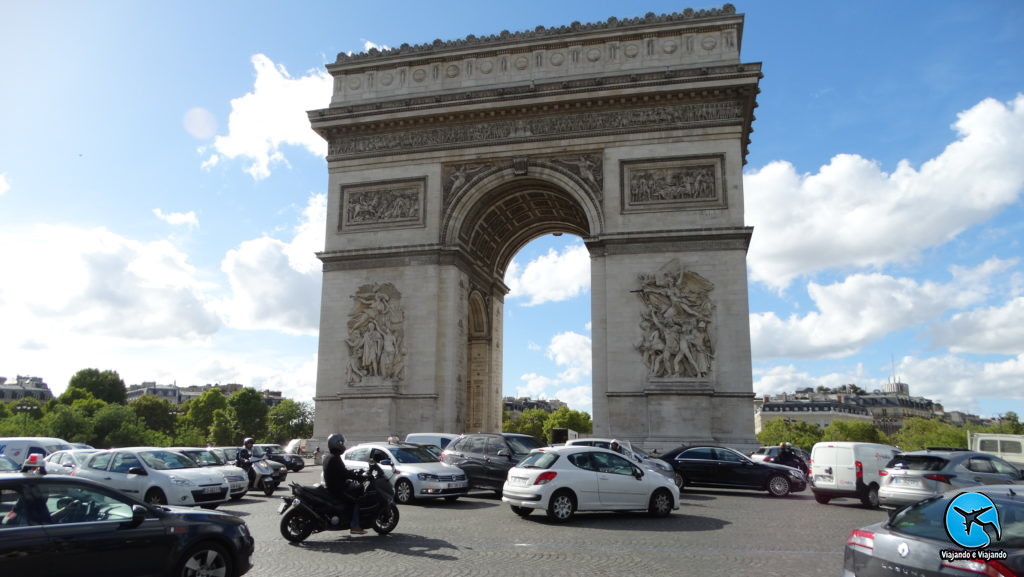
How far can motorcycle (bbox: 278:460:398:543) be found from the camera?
10.6 metres

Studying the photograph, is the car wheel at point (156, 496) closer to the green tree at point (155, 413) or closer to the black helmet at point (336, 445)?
the black helmet at point (336, 445)

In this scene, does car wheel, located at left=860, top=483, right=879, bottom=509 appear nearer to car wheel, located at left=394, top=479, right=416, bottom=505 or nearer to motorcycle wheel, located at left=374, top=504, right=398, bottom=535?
car wheel, located at left=394, top=479, right=416, bottom=505

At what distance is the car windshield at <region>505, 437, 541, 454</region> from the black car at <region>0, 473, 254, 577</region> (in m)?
11.0

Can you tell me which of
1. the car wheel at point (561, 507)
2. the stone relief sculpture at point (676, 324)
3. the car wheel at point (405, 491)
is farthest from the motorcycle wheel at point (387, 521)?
Answer: the stone relief sculpture at point (676, 324)

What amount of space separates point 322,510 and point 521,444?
8.50 meters

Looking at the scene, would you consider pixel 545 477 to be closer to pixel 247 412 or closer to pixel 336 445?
pixel 336 445

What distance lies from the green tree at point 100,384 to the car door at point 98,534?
8522cm

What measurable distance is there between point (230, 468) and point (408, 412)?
11269 mm

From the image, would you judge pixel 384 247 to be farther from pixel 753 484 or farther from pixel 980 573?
pixel 980 573

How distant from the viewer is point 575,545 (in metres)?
10.4

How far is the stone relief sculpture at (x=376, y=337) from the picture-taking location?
28.4 m

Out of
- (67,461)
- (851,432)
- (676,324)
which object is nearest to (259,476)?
(67,461)

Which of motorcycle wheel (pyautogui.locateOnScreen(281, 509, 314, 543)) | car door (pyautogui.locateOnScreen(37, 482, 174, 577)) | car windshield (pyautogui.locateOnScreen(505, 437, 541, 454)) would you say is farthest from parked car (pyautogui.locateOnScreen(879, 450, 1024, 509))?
car door (pyautogui.locateOnScreen(37, 482, 174, 577))

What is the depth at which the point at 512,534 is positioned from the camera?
11.5 meters
